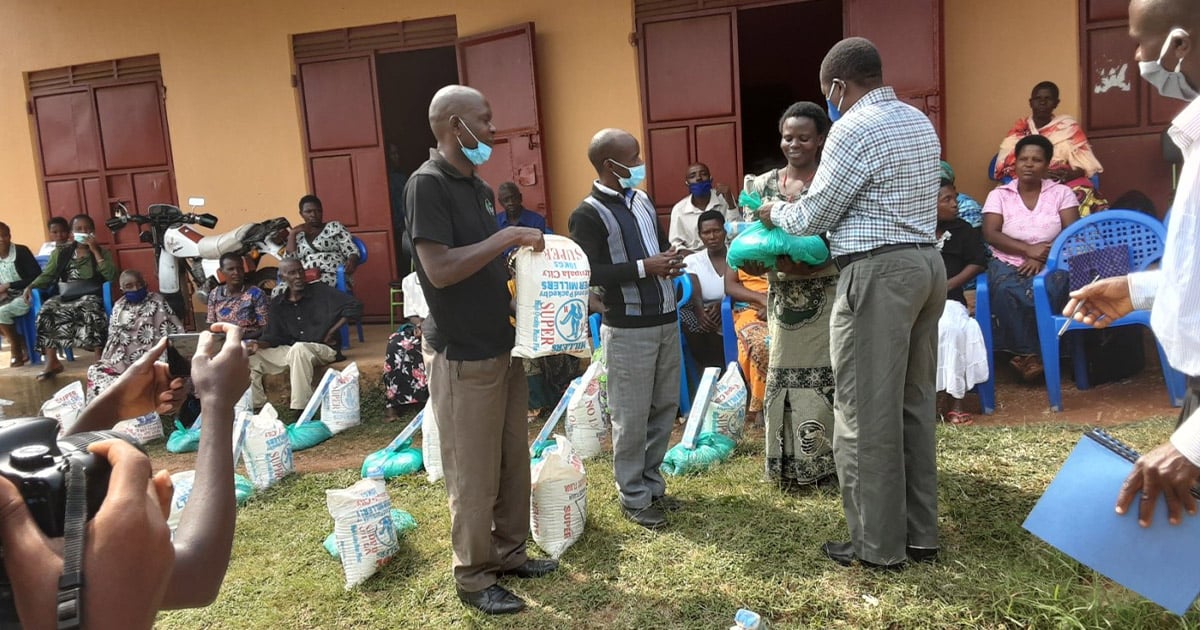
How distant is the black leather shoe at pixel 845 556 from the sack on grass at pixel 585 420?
180 centimetres

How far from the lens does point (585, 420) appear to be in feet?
16.1

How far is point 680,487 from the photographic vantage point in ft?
13.9

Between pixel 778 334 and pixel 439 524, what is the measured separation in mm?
1829

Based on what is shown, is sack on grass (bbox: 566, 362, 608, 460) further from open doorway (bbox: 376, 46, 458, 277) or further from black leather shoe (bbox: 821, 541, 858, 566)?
open doorway (bbox: 376, 46, 458, 277)

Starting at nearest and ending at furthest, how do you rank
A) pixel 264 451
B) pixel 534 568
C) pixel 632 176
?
pixel 534 568
pixel 632 176
pixel 264 451

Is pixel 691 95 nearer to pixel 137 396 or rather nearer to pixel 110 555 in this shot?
pixel 137 396

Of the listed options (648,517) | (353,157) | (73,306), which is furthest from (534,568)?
(73,306)

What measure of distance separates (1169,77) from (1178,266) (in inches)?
17.2

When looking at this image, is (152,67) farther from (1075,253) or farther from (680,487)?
(1075,253)

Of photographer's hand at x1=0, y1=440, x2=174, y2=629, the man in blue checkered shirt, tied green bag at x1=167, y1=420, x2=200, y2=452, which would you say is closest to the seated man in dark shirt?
tied green bag at x1=167, y1=420, x2=200, y2=452

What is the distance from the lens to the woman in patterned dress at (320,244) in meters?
7.54

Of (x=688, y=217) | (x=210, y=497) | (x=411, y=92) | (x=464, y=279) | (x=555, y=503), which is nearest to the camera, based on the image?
(x=210, y=497)

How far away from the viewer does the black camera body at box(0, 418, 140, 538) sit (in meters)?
1.08

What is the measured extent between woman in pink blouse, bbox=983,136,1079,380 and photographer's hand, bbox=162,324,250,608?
5091mm
